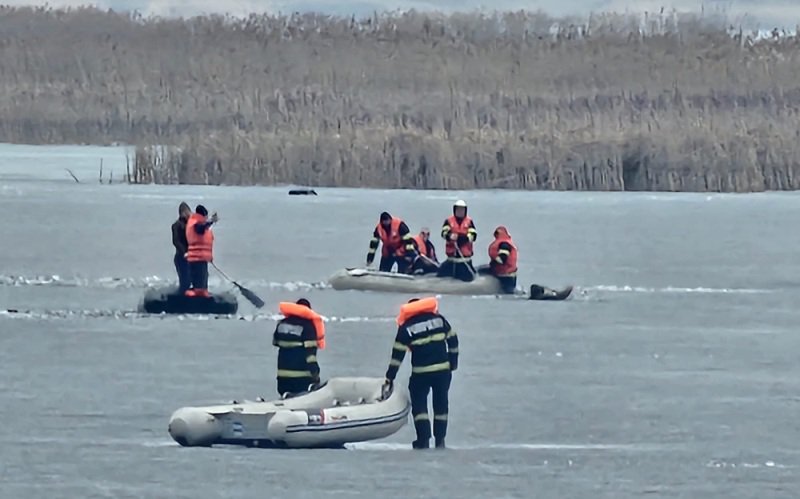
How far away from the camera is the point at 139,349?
1656 centimetres

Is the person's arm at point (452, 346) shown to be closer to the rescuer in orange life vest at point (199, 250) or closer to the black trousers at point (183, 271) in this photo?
the rescuer in orange life vest at point (199, 250)

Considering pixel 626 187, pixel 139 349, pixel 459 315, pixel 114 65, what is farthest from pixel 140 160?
pixel 139 349

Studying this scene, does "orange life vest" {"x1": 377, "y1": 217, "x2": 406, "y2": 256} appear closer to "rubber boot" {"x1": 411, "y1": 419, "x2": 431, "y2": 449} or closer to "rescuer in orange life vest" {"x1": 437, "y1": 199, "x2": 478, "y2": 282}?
"rescuer in orange life vest" {"x1": 437, "y1": 199, "x2": 478, "y2": 282}

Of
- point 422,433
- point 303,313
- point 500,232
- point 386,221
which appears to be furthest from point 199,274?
point 422,433

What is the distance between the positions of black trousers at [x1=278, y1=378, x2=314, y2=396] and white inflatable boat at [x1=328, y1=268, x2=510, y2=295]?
9.63m

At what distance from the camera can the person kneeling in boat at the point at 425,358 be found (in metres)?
11.7

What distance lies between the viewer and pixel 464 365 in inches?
627

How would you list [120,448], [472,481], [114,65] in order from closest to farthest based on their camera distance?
[472,481] → [120,448] → [114,65]

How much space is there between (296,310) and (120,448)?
1.46m

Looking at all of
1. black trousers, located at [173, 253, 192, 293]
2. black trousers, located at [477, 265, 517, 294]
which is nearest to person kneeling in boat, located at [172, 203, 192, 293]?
black trousers, located at [173, 253, 192, 293]

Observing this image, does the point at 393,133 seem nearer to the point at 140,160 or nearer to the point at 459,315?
the point at 140,160

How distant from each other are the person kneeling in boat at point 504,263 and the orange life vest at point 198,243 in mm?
3556

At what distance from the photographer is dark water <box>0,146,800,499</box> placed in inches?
438

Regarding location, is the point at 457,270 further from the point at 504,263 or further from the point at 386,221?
the point at 386,221
